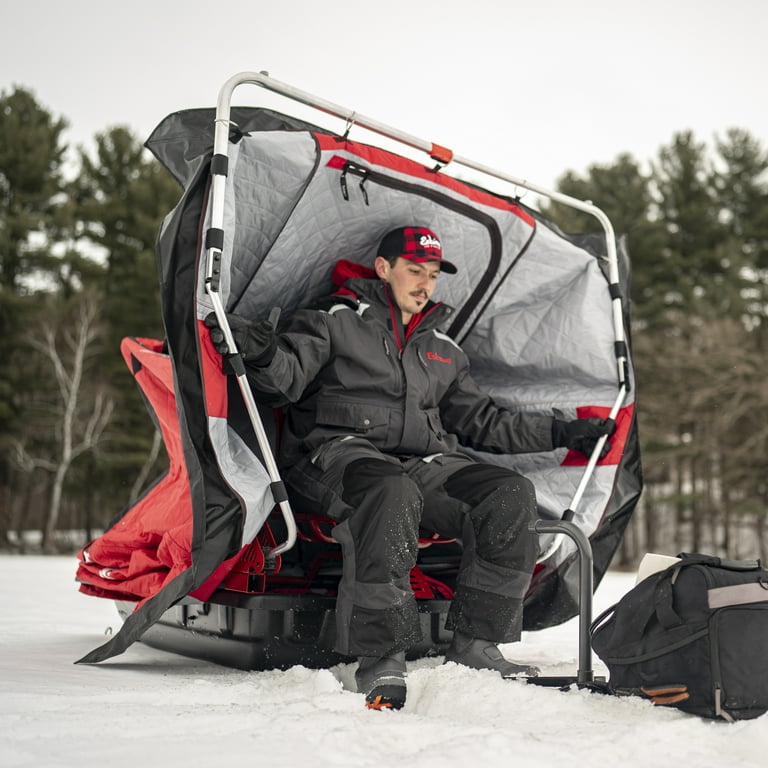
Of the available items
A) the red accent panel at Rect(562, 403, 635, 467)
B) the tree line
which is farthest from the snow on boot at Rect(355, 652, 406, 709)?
the tree line

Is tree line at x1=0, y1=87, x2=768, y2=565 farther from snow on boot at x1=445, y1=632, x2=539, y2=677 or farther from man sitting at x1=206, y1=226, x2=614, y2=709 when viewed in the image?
snow on boot at x1=445, y1=632, x2=539, y2=677

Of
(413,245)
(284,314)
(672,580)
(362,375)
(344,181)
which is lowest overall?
(672,580)

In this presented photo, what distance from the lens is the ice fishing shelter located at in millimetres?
2346

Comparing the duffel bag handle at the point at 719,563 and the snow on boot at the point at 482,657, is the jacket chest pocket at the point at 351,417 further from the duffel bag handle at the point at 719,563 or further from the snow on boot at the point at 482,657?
the duffel bag handle at the point at 719,563

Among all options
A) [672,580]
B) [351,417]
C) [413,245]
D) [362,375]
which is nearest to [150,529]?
[351,417]

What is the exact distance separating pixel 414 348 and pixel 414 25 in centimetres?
1278

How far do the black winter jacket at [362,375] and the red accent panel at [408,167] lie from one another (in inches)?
16.0

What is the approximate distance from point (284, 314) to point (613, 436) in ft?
4.31

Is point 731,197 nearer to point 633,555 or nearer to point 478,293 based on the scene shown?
point 633,555

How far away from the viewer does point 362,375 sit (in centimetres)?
280

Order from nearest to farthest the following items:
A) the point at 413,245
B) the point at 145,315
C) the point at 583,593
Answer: the point at 583,593 → the point at 413,245 → the point at 145,315

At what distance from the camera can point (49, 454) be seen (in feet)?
62.3

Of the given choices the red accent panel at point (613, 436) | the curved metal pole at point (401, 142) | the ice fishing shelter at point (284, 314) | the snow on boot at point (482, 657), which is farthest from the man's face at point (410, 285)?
the snow on boot at point (482, 657)

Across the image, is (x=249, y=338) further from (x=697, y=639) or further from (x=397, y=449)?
(x=697, y=639)
